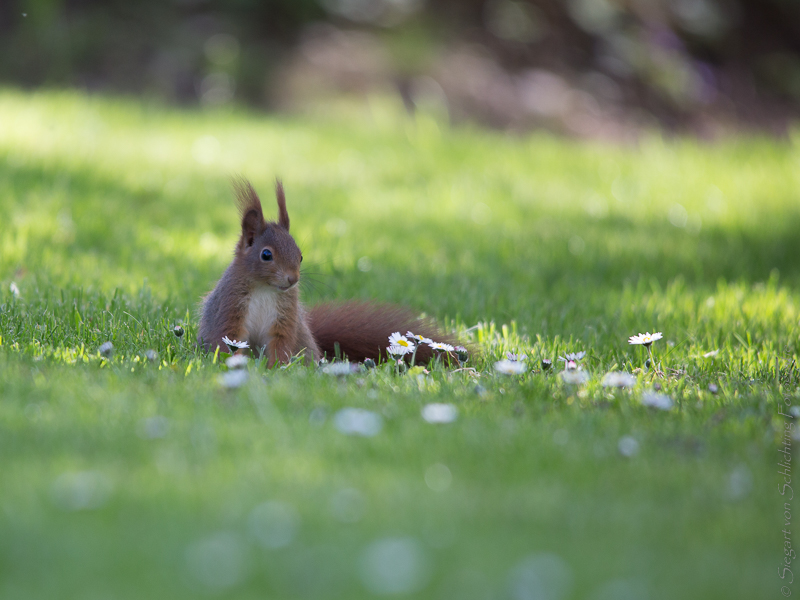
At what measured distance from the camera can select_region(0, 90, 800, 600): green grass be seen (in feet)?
4.87

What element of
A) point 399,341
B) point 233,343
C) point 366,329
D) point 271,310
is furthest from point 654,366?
point 233,343

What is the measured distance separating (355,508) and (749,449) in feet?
3.70

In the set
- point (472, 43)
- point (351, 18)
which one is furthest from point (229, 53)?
point (472, 43)

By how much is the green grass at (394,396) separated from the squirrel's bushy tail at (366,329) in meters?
0.25

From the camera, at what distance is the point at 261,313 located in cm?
299

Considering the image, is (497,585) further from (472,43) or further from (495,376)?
(472,43)

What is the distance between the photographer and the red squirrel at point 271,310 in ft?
9.72

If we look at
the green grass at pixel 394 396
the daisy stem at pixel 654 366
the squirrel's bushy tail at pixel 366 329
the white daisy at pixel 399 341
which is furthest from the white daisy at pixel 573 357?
the white daisy at pixel 399 341

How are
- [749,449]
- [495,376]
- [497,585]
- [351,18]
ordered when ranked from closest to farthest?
1. [497,585]
2. [749,449]
3. [495,376]
4. [351,18]

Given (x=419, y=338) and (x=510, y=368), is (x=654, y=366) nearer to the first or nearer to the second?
(x=510, y=368)

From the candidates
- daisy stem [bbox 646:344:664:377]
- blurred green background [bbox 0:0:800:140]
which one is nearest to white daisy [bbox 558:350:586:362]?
daisy stem [bbox 646:344:664:377]

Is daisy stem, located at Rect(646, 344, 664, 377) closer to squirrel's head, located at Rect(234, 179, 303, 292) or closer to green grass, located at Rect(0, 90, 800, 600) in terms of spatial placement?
green grass, located at Rect(0, 90, 800, 600)

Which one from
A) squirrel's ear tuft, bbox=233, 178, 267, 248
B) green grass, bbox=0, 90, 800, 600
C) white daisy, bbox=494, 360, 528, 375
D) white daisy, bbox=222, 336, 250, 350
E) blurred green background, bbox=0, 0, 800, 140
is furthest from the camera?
blurred green background, bbox=0, 0, 800, 140

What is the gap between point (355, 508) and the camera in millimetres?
1658
